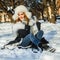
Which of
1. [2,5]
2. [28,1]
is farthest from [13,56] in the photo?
[28,1]

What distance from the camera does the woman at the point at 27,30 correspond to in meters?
9.23

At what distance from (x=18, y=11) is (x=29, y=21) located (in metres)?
0.49

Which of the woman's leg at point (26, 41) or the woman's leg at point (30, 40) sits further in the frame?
the woman's leg at point (26, 41)

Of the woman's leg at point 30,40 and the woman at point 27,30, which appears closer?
the woman's leg at point 30,40

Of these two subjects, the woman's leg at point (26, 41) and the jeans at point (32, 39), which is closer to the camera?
the jeans at point (32, 39)

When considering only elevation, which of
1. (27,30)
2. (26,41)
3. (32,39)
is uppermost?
(27,30)

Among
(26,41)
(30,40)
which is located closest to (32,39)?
(30,40)

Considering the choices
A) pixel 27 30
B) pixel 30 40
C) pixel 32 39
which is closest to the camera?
pixel 32 39

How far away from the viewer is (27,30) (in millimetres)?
9531

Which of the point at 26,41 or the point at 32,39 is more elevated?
the point at 32,39

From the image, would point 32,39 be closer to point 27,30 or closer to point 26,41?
point 26,41

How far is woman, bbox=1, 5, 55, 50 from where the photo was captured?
9.23 metres

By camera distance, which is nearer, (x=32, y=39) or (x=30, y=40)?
(x=32, y=39)

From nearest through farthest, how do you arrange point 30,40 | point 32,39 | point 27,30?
point 32,39, point 30,40, point 27,30
